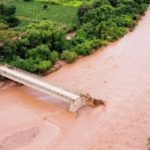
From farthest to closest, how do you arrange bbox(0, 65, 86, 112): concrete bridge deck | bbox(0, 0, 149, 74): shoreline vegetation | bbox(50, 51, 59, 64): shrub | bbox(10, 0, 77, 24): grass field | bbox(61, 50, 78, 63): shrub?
bbox(10, 0, 77, 24): grass field, bbox(61, 50, 78, 63): shrub, bbox(50, 51, 59, 64): shrub, bbox(0, 0, 149, 74): shoreline vegetation, bbox(0, 65, 86, 112): concrete bridge deck

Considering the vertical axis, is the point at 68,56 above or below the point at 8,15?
below

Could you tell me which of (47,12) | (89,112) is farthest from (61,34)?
(47,12)

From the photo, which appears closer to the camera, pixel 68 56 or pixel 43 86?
pixel 43 86

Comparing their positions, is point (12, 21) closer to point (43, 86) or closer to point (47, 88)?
point (43, 86)

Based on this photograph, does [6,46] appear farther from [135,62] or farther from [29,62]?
[135,62]

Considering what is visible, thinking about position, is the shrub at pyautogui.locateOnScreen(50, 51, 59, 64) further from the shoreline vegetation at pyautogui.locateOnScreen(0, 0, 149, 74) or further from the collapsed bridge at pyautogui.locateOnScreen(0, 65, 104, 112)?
the collapsed bridge at pyautogui.locateOnScreen(0, 65, 104, 112)

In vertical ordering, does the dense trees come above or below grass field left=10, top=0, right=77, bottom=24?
above

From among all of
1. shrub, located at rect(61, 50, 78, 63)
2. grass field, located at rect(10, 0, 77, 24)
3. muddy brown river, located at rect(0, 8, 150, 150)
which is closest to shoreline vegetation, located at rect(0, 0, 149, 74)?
shrub, located at rect(61, 50, 78, 63)
